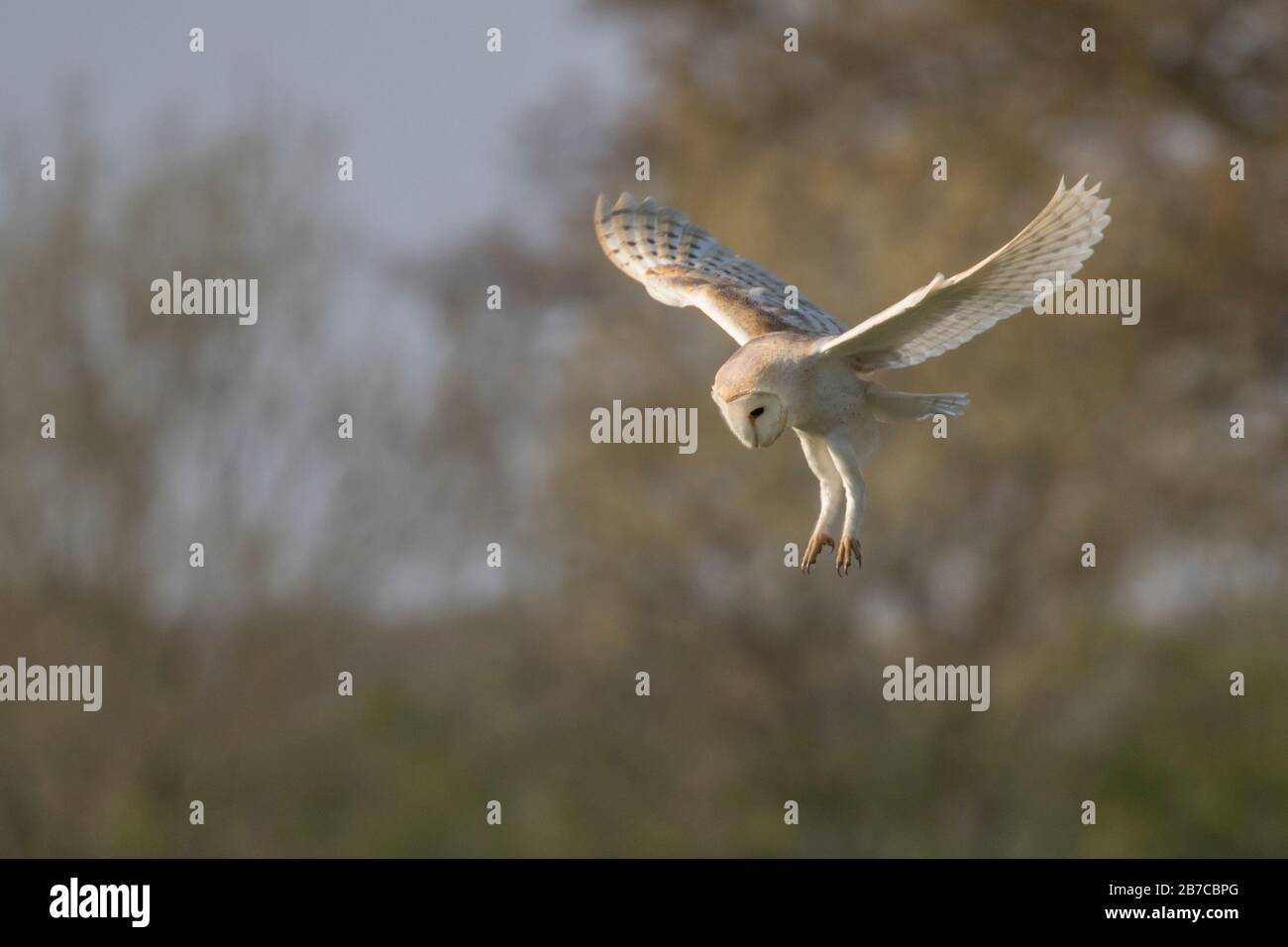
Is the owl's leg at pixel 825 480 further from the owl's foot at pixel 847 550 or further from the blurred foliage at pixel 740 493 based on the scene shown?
the blurred foliage at pixel 740 493

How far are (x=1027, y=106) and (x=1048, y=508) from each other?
12.8 ft

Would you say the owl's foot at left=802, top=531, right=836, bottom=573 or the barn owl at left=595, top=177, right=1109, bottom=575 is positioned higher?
the barn owl at left=595, top=177, right=1109, bottom=575

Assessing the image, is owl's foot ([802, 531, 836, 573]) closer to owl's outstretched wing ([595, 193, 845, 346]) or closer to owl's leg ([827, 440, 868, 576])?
owl's leg ([827, 440, 868, 576])

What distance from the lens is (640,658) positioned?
18.3 meters

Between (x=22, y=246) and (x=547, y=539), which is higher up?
(x=22, y=246)

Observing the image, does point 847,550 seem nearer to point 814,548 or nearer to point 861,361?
point 814,548

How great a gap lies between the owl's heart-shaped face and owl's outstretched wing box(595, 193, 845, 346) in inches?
38.6

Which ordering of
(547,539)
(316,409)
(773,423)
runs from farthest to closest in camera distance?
1. (547,539)
2. (316,409)
3. (773,423)

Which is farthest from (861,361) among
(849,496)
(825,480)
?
(849,496)

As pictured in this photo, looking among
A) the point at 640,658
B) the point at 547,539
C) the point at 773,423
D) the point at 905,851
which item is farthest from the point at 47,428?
the point at 773,423

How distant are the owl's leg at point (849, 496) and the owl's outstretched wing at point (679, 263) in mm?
848

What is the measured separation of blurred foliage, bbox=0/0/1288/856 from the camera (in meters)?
16.3

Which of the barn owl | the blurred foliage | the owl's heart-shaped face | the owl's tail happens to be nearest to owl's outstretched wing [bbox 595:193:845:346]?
the barn owl
